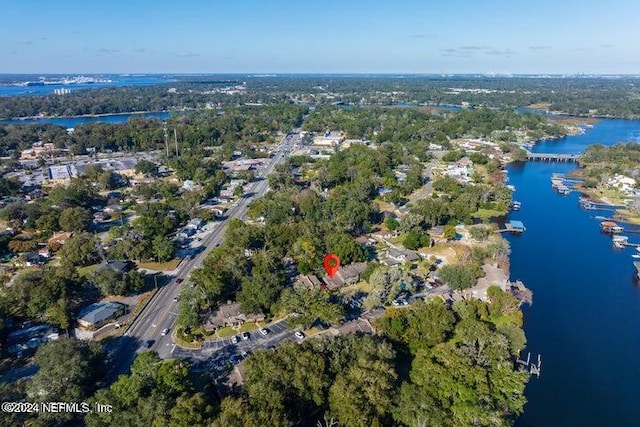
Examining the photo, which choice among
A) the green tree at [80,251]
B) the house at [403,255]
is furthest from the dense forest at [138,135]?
the house at [403,255]

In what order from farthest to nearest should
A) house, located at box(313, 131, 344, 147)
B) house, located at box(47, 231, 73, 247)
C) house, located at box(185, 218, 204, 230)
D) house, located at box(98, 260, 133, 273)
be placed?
house, located at box(313, 131, 344, 147) → house, located at box(185, 218, 204, 230) → house, located at box(47, 231, 73, 247) → house, located at box(98, 260, 133, 273)

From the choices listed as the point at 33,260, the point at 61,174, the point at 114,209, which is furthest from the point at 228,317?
the point at 61,174

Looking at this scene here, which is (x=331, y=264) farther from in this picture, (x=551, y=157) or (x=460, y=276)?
(x=551, y=157)

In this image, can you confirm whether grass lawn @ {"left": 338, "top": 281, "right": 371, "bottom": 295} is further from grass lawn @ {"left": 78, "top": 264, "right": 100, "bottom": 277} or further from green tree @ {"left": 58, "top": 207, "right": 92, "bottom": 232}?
green tree @ {"left": 58, "top": 207, "right": 92, "bottom": 232}

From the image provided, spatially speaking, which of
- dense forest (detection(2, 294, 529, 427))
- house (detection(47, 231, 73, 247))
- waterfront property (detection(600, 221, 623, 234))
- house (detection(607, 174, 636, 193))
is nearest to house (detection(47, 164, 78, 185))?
house (detection(47, 231, 73, 247))

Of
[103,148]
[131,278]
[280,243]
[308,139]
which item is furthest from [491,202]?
[103,148]

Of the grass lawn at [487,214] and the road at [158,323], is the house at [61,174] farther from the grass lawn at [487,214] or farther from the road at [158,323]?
the grass lawn at [487,214]

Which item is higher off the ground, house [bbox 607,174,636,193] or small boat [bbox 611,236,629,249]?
house [bbox 607,174,636,193]
